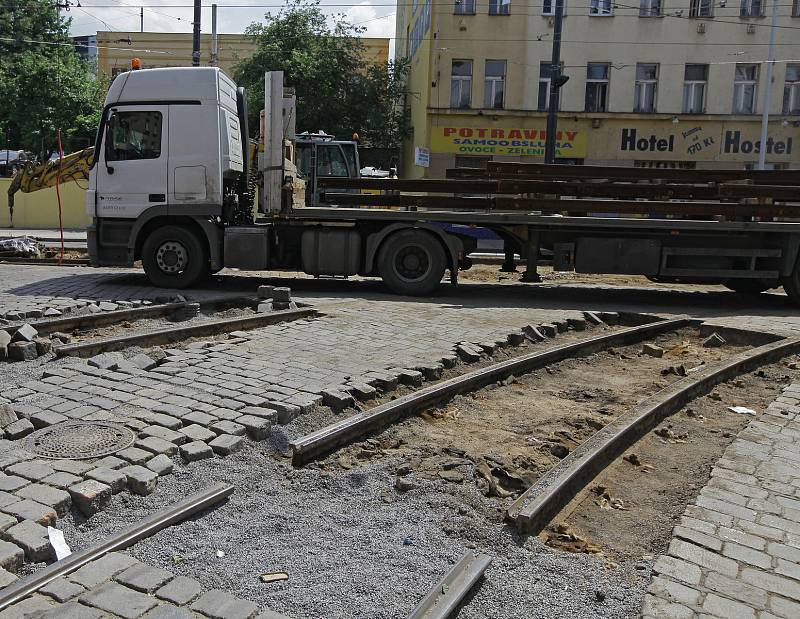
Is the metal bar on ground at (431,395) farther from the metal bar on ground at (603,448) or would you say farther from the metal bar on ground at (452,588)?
the metal bar on ground at (452,588)

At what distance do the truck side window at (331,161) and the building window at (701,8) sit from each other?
19369mm

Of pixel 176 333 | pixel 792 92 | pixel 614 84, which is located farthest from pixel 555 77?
pixel 176 333

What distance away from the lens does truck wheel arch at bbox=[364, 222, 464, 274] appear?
41.2 ft

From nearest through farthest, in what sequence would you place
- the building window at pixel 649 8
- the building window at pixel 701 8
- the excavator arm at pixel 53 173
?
the excavator arm at pixel 53 173, the building window at pixel 701 8, the building window at pixel 649 8

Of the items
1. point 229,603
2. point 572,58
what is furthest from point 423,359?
point 572,58

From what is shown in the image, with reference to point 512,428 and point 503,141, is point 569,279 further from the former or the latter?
point 503,141

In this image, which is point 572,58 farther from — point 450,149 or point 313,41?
point 313,41

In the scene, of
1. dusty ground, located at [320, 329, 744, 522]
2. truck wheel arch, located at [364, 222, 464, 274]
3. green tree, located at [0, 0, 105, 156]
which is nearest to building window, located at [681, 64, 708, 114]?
truck wheel arch, located at [364, 222, 464, 274]

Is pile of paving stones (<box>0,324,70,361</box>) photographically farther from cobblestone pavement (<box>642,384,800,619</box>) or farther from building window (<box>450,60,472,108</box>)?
building window (<box>450,60,472,108</box>)

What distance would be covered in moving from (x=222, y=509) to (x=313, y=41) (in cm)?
3241

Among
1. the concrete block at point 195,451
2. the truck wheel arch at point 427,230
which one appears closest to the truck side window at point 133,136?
the truck wheel arch at point 427,230

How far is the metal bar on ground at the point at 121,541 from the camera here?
295 cm

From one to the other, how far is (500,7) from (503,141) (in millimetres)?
5333

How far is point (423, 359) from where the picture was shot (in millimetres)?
7301
